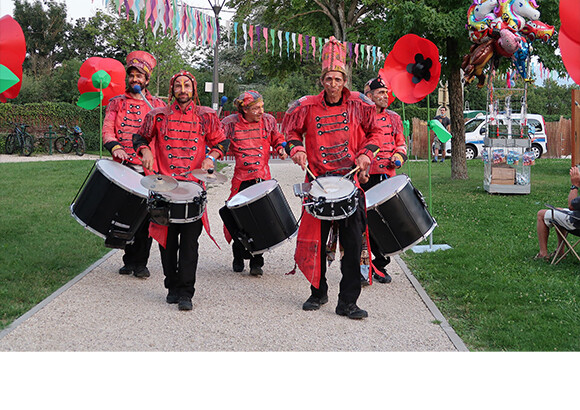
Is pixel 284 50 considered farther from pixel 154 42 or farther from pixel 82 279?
pixel 82 279

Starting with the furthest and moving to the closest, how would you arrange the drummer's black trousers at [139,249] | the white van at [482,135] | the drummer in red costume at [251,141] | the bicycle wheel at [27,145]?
the white van at [482,135], the bicycle wheel at [27,145], the drummer in red costume at [251,141], the drummer's black trousers at [139,249]

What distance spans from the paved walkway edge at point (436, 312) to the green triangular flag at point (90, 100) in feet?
13.3

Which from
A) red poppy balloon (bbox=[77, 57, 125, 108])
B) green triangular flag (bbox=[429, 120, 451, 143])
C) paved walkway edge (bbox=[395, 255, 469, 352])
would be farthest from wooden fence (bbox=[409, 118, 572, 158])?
red poppy balloon (bbox=[77, 57, 125, 108])

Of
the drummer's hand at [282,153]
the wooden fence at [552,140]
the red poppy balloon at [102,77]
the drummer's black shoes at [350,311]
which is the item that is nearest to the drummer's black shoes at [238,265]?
the drummer's hand at [282,153]

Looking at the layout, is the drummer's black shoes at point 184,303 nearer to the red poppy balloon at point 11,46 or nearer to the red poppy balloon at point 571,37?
the red poppy balloon at point 11,46

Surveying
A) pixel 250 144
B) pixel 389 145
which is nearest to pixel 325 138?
pixel 389 145

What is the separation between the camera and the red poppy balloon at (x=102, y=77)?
25.4 ft

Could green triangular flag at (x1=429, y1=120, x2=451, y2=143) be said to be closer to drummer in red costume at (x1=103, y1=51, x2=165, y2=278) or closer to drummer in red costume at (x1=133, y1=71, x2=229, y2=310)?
drummer in red costume at (x1=133, y1=71, x2=229, y2=310)

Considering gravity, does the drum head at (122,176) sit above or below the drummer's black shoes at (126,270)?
above

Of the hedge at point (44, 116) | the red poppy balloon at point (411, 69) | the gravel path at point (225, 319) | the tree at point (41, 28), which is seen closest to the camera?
the gravel path at point (225, 319)

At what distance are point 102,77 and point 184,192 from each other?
9.18ft

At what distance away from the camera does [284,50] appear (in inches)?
995

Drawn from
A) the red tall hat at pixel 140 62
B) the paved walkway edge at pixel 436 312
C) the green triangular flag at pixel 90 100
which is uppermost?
the red tall hat at pixel 140 62

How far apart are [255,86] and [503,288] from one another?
46.4 m
